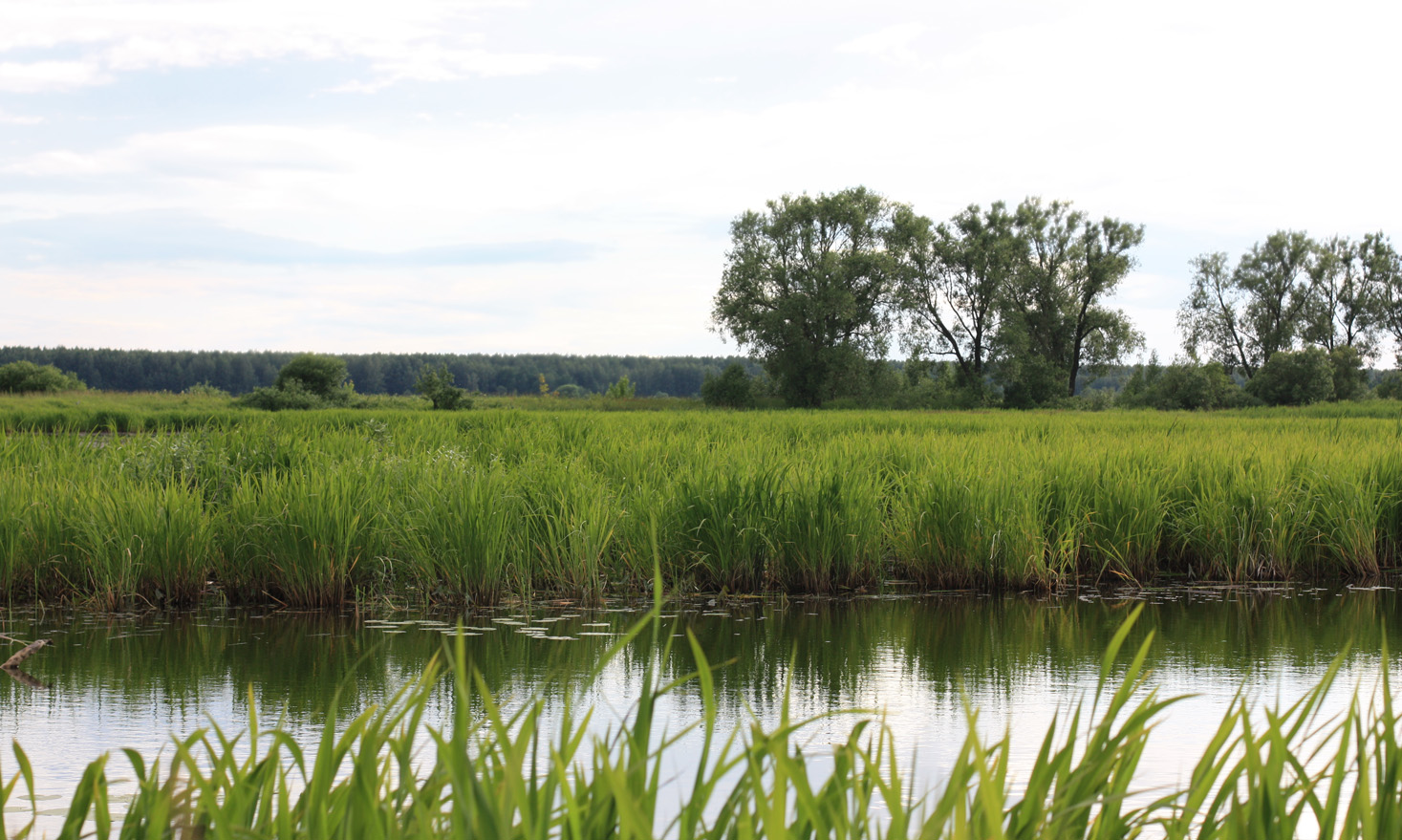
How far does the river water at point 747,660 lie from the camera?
3.36 meters

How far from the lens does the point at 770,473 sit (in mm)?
6414

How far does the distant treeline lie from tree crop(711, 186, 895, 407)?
4243 cm

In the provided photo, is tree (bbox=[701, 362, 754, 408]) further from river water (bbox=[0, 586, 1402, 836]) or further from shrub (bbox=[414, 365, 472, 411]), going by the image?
river water (bbox=[0, 586, 1402, 836])

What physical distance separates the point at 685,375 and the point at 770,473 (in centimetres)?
11862

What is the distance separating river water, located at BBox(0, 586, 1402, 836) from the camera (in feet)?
11.0

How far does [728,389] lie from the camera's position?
57188 millimetres

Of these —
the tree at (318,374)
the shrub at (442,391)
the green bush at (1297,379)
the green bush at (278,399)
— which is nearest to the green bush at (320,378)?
the tree at (318,374)

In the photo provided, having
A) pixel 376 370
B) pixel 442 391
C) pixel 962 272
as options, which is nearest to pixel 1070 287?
pixel 962 272

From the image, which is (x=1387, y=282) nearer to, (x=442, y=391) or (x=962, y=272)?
(x=962, y=272)

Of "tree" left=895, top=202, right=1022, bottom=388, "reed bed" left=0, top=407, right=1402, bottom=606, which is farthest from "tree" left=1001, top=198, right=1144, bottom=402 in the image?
"reed bed" left=0, top=407, right=1402, bottom=606

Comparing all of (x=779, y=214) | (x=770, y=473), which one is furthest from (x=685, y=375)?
(x=770, y=473)

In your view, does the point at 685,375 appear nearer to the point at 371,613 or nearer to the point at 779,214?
the point at 779,214

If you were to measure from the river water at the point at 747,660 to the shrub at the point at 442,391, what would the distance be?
34393 mm

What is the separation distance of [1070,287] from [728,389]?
20.3m
